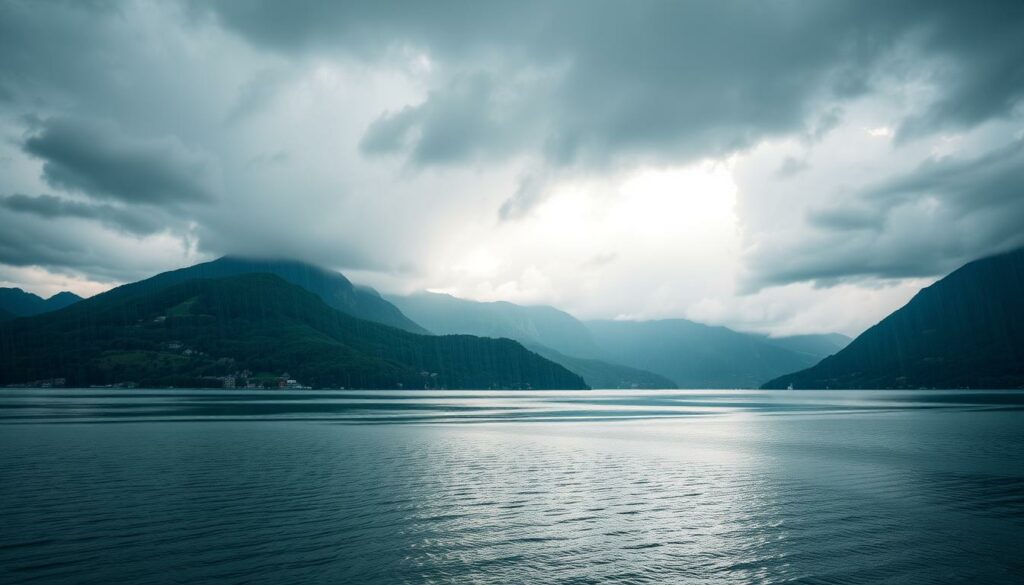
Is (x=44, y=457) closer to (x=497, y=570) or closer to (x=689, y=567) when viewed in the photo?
(x=497, y=570)

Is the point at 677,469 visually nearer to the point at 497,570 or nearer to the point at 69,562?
the point at 497,570

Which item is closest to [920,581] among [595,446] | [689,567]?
[689,567]

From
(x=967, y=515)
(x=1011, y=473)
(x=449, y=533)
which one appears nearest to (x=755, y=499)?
(x=967, y=515)

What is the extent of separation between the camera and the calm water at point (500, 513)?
28125 mm

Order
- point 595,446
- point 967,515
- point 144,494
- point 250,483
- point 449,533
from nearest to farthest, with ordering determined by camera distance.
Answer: point 449,533 < point 967,515 < point 144,494 < point 250,483 < point 595,446

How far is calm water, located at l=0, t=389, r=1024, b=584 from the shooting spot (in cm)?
2812

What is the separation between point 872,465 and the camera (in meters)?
64.1

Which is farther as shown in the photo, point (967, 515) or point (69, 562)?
point (967, 515)

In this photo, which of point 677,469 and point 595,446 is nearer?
point 677,469

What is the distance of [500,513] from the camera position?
40.0 metres

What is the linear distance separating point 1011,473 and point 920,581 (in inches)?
1742

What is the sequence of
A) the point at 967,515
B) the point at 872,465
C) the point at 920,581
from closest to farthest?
the point at 920,581 < the point at 967,515 < the point at 872,465

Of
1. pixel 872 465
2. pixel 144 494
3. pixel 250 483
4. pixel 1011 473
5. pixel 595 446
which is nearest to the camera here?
pixel 144 494

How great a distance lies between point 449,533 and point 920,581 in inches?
934
